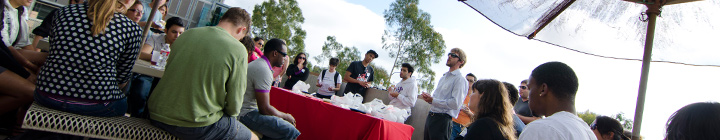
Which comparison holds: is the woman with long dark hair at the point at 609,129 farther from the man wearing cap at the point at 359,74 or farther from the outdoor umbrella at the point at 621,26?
the man wearing cap at the point at 359,74

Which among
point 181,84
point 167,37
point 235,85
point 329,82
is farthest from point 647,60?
point 329,82

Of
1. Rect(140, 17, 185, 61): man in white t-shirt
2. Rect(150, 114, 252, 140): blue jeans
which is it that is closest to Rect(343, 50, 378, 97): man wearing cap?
Rect(140, 17, 185, 61): man in white t-shirt

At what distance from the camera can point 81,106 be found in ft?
6.71

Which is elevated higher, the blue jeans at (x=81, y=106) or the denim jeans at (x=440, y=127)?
the denim jeans at (x=440, y=127)

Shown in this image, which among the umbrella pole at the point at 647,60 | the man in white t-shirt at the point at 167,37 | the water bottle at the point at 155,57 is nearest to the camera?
the umbrella pole at the point at 647,60

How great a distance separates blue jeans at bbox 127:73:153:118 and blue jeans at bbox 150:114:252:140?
2.06m

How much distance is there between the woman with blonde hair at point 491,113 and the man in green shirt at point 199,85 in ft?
5.46

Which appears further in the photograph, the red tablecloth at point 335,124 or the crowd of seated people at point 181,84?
the red tablecloth at point 335,124

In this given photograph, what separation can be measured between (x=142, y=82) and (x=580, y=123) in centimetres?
409

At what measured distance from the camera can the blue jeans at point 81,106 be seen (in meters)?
2.00

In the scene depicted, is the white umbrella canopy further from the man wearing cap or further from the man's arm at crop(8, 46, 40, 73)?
the man wearing cap

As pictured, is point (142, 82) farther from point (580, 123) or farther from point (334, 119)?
point (580, 123)

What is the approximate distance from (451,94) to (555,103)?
3.18m

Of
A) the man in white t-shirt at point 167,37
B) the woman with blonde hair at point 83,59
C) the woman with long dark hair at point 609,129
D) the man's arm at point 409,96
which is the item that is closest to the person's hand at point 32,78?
the woman with blonde hair at point 83,59
